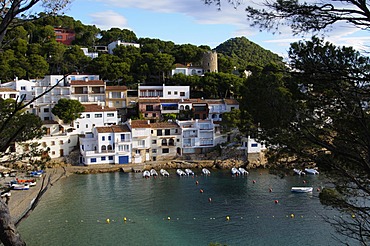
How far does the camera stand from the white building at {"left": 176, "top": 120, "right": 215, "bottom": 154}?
2392cm

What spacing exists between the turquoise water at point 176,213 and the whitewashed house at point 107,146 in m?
2.40

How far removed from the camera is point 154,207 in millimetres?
15047

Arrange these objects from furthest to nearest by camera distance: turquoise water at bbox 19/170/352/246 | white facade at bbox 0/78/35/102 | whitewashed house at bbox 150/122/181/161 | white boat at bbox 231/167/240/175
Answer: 1. white facade at bbox 0/78/35/102
2. whitewashed house at bbox 150/122/181/161
3. white boat at bbox 231/167/240/175
4. turquoise water at bbox 19/170/352/246

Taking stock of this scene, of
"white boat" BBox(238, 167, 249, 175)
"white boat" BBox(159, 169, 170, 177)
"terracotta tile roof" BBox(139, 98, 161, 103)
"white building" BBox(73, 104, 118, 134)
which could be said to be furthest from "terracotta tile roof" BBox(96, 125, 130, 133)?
"white boat" BBox(238, 167, 249, 175)

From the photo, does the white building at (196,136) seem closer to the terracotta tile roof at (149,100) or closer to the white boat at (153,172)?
the terracotta tile roof at (149,100)

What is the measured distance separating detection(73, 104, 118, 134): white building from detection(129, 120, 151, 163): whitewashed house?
7.24ft

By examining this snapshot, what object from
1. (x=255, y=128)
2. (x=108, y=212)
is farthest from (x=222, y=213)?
(x=255, y=128)

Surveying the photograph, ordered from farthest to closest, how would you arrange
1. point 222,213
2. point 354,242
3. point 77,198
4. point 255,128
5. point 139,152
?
point 139,152 < point 77,198 < point 222,213 < point 354,242 < point 255,128

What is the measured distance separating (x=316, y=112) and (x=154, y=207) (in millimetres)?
10968

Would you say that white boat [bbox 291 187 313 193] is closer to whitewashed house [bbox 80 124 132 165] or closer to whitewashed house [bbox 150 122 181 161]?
whitewashed house [bbox 150 122 181 161]

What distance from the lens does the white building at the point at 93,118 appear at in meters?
23.7

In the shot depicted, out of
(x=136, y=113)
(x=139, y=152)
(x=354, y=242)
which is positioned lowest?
(x=354, y=242)

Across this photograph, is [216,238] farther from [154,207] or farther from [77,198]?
[77,198]

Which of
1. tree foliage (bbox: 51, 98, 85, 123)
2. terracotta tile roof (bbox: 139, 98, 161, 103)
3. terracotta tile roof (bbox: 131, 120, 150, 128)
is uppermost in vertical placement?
terracotta tile roof (bbox: 139, 98, 161, 103)
